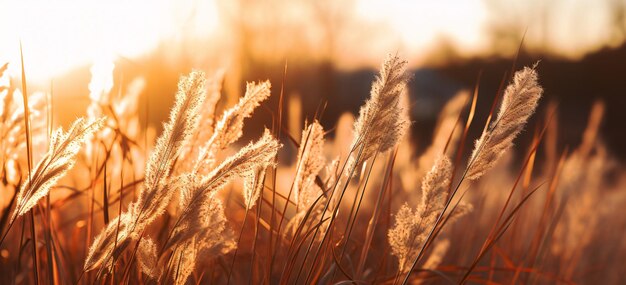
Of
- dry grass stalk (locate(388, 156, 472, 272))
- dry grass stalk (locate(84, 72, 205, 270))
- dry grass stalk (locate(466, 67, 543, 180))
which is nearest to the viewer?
dry grass stalk (locate(84, 72, 205, 270))

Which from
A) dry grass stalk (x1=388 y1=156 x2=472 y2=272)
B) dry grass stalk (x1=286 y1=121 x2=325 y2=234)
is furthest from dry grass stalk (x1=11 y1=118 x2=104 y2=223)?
dry grass stalk (x1=388 y1=156 x2=472 y2=272)

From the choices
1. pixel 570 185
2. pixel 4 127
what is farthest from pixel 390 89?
pixel 570 185

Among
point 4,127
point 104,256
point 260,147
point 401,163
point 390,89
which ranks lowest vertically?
point 104,256

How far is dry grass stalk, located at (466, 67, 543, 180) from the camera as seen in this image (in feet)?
4.37

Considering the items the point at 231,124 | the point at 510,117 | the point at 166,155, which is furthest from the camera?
the point at 231,124

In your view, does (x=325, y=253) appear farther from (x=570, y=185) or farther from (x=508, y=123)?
(x=570, y=185)

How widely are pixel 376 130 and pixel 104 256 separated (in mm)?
558

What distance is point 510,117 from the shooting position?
1.36m

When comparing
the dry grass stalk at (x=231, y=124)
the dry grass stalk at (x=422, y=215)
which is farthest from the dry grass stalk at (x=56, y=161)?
the dry grass stalk at (x=422, y=215)

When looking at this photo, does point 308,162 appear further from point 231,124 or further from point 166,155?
point 166,155

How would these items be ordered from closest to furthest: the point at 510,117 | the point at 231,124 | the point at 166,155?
the point at 166,155
the point at 510,117
the point at 231,124

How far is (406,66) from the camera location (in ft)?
4.50

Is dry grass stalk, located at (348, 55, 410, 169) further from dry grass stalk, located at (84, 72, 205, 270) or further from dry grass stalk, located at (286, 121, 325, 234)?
dry grass stalk, located at (84, 72, 205, 270)

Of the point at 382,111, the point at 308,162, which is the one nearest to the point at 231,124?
the point at 308,162
